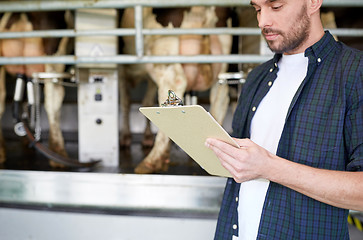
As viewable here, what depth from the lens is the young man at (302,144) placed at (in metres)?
0.71

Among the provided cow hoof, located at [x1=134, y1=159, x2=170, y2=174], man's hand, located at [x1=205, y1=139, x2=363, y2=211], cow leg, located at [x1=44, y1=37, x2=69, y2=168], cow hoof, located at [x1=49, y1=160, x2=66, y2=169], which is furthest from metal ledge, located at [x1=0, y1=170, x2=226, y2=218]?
man's hand, located at [x1=205, y1=139, x2=363, y2=211]

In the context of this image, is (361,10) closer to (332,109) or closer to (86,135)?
(332,109)

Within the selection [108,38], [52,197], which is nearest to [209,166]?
[52,197]

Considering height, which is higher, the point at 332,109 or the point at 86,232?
the point at 332,109

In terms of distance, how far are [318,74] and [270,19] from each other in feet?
0.63

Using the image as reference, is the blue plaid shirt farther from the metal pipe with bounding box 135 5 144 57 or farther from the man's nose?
the metal pipe with bounding box 135 5 144 57

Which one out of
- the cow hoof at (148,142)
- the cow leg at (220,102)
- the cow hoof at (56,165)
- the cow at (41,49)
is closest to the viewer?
the cow hoof at (56,165)

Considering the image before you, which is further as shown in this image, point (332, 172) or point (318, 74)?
point (318, 74)

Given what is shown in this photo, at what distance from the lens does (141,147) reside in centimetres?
310

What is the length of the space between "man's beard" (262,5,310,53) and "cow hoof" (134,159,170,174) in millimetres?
1358

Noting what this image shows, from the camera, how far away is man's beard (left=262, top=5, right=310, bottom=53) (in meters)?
0.81

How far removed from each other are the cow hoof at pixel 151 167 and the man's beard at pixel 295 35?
4.46 ft

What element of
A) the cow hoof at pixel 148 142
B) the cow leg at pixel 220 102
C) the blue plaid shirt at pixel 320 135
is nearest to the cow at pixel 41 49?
the cow hoof at pixel 148 142

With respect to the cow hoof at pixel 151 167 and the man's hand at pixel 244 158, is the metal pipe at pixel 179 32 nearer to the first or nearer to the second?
the cow hoof at pixel 151 167
